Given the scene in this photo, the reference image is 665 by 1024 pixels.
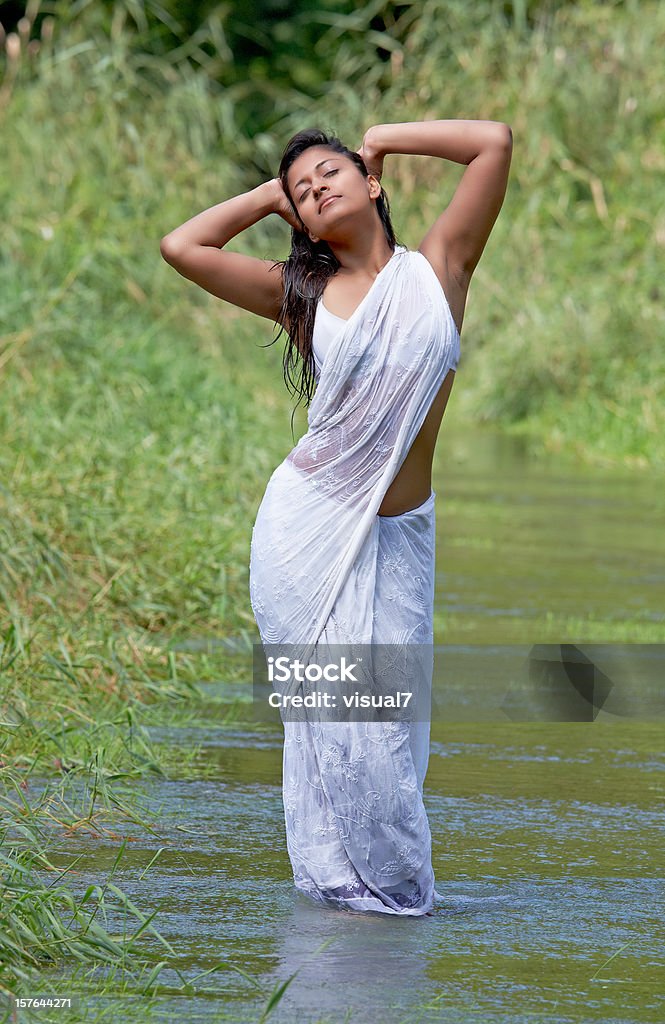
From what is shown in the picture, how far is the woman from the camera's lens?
12.8 ft

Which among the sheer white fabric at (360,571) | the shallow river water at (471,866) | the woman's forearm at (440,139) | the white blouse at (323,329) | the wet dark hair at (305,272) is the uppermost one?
the woman's forearm at (440,139)

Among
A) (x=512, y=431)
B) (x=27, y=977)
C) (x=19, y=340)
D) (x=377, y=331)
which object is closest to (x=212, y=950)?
(x=27, y=977)

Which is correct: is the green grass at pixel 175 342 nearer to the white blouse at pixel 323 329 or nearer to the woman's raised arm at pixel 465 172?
the white blouse at pixel 323 329

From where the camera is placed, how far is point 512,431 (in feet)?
51.2

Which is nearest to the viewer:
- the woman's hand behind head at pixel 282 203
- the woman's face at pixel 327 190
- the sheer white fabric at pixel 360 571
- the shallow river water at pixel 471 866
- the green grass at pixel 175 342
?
the shallow river water at pixel 471 866

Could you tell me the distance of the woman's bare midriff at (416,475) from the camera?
4.02 metres

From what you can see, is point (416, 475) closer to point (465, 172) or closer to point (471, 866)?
point (465, 172)

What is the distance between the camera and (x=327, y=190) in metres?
4.01

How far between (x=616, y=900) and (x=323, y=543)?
1.01m

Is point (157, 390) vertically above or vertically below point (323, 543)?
above

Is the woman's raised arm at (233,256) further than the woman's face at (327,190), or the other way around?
the woman's raised arm at (233,256)

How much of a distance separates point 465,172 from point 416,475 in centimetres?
67

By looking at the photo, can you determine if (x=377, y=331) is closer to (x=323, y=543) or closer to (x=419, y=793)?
(x=323, y=543)

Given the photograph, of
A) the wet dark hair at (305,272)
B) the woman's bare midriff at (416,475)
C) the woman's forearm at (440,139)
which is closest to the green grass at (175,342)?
the woman's bare midriff at (416,475)
